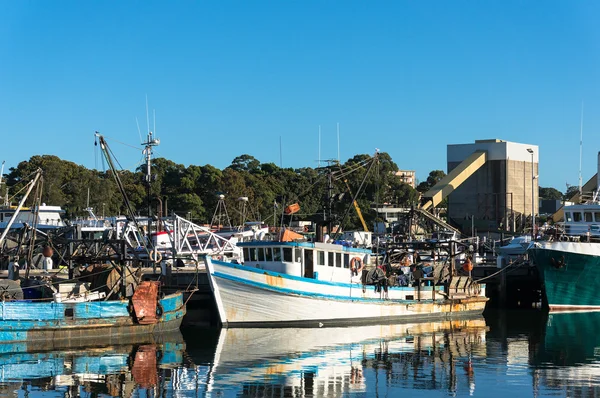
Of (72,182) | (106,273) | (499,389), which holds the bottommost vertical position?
(499,389)

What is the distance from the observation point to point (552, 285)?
154 feet

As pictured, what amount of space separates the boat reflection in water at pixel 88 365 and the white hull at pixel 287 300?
123 inches

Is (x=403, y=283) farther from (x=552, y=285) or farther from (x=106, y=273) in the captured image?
(x=106, y=273)

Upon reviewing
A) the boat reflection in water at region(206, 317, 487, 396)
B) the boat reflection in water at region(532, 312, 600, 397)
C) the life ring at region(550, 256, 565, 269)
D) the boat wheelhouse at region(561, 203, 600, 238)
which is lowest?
the boat reflection in water at region(532, 312, 600, 397)

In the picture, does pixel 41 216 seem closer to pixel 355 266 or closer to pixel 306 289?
pixel 355 266

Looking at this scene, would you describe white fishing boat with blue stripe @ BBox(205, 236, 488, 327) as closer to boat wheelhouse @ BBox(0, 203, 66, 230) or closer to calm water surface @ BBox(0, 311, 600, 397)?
calm water surface @ BBox(0, 311, 600, 397)

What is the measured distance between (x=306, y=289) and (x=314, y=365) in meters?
8.63

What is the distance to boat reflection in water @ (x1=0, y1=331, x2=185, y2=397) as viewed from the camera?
24469 mm

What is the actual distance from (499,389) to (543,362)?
5846 millimetres

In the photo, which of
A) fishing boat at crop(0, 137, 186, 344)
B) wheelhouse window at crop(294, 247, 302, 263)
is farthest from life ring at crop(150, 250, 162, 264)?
wheelhouse window at crop(294, 247, 302, 263)

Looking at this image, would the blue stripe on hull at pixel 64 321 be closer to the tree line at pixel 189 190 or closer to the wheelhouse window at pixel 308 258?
the wheelhouse window at pixel 308 258

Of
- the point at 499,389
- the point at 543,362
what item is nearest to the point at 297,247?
the point at 543,362

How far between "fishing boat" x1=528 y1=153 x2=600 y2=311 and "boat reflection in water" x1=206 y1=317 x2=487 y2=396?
8404 millimetres

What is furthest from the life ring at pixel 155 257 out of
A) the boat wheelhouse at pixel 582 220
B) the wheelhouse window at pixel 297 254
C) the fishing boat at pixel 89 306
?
the boat wheelhouse at pixel 582 220
